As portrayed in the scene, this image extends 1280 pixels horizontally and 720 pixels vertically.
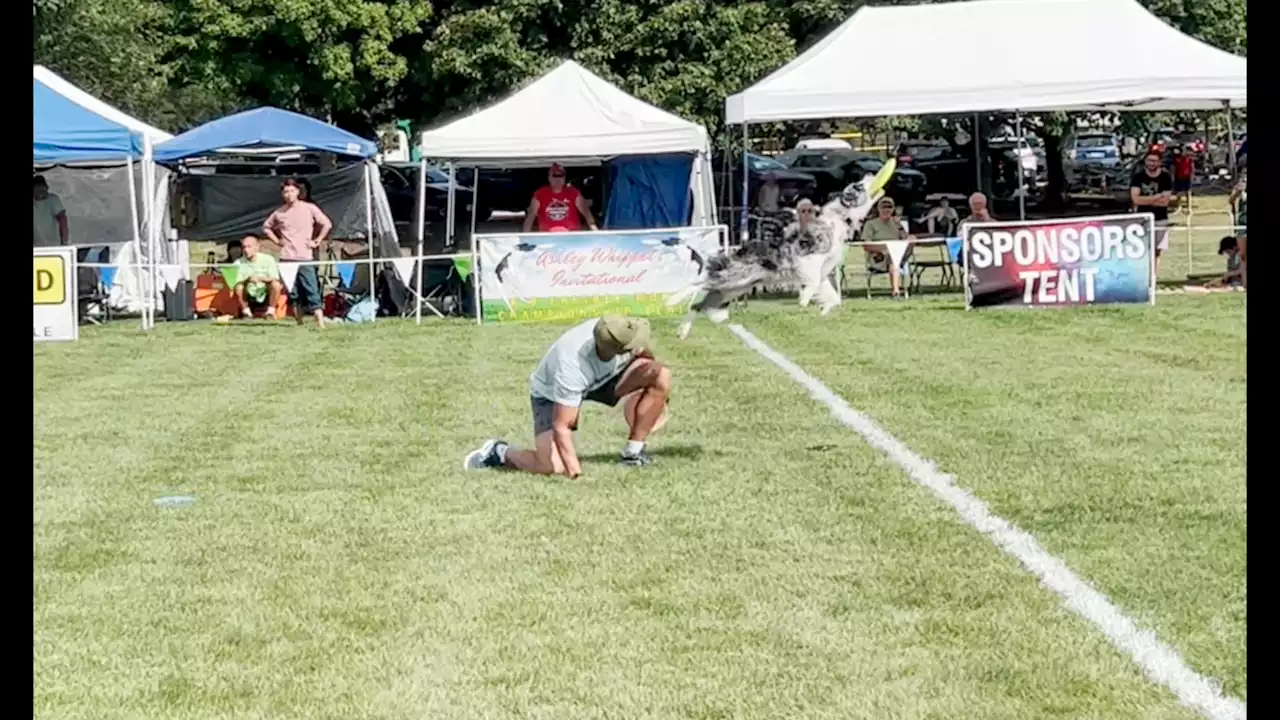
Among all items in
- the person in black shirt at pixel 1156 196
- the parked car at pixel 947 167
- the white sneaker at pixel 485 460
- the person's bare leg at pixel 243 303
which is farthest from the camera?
the parked car at pixel 947 167

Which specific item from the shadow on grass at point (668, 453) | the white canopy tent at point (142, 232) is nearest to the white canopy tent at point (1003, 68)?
the white canopy tent at point (142, 232)

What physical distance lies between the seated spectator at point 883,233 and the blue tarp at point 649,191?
102 inches

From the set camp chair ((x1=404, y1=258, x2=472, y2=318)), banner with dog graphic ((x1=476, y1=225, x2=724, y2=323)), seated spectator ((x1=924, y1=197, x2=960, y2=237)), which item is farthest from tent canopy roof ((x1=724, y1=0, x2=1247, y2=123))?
camp chair ((x1=404, y1=258, x2=472, y2=318))

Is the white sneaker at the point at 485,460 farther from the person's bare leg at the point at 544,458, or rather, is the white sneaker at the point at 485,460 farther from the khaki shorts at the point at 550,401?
the khaki shorts at the point at 550,401

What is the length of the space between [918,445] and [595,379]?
1.96m

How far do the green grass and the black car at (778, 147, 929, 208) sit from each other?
64.4 feet

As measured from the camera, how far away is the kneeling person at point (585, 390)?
8.06 meters

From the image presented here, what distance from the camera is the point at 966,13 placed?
20891mm

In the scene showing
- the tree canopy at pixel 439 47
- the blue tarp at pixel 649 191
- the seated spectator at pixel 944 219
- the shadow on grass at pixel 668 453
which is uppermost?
the tree canopy at pixel 439 47

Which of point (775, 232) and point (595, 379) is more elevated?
point (775, 232)

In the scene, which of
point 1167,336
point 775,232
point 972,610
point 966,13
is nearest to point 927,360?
point 1167,336

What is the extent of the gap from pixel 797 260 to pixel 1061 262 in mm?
9500

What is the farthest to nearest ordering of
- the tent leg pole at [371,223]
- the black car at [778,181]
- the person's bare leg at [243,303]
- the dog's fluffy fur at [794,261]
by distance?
the black car at [778,181] → the person's bare leg at [243,303] → the tent leg pole at [371,223] → the dog's fluffy fur at [794,261]

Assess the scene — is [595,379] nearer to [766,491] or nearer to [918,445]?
[766,491]
